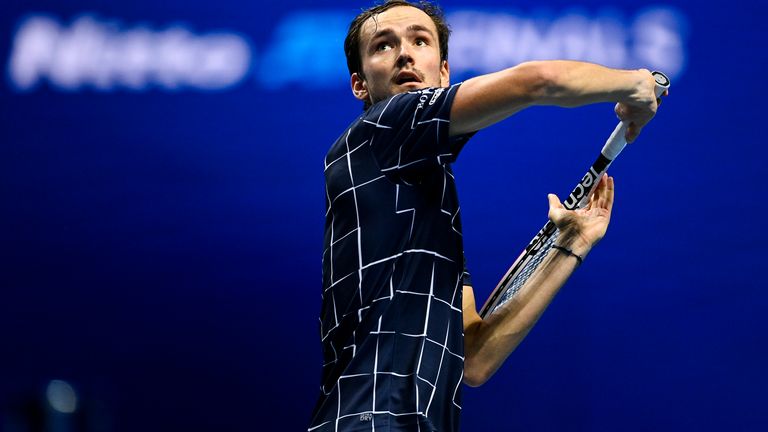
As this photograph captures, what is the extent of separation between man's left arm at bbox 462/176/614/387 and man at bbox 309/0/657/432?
19 centimetres

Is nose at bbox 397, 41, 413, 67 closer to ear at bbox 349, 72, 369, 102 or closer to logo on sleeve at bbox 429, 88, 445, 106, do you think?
ear at bbox 349, 72, 369, 102

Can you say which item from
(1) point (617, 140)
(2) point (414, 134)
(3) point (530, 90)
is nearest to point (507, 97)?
(3) point (530, 90)

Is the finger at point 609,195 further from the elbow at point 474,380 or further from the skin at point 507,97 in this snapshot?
the elbow at point 474,380

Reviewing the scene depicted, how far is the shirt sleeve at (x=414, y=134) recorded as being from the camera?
54.8 inches

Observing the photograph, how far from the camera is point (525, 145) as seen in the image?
8.98ft

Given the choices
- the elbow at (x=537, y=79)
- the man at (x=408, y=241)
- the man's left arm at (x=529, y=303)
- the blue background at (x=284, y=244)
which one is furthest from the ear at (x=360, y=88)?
the blue background at (x=284, y=244)

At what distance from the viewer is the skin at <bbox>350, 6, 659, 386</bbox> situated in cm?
135

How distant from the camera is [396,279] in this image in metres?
1.42

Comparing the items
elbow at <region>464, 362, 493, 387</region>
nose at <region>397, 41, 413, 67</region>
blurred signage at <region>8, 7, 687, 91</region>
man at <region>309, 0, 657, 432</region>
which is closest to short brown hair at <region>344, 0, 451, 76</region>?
nose at <region>397, 41, 413, 67</region>

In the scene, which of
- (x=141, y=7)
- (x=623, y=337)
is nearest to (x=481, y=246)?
(x=623, y=337)

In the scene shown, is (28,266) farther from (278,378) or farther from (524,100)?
(524,100)

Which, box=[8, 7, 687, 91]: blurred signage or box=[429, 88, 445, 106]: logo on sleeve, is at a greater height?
box=[8, 7, 687, 91]: blurred signage

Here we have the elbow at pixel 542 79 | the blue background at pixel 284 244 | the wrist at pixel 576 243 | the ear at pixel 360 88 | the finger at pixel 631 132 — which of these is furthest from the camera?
the blue background at pixel 284 244

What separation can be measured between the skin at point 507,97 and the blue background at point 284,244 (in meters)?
0.86
